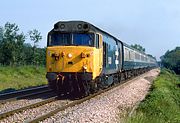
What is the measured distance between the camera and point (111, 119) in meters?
13.3

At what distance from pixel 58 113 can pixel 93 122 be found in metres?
2.68

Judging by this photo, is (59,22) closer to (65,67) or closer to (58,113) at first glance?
(65,67)

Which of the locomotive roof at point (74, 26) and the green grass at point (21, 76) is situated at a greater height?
the locomotive roof at point (74, 26)

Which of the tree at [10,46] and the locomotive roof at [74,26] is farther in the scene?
the tree at [10,46]

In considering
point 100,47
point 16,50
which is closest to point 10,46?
point 16,50

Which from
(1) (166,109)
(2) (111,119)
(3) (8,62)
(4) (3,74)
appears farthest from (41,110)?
(3) (8,62)

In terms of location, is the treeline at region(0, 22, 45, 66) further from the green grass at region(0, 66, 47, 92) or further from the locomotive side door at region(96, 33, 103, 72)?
the locomotive side door at region(96, 33, 103, 72)

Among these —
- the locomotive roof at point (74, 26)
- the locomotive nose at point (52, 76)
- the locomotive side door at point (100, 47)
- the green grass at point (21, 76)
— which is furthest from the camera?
the green grass at point (21, 76)

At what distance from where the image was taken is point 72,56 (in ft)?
64.2

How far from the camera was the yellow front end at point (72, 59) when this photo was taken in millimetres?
19484

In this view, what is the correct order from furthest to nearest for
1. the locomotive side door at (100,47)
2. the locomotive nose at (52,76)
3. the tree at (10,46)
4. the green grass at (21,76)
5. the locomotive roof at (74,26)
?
the tree at (10,46) < the green grass at (21,76) < the locomotive side door at (100,47) < the locomotive roof at (74,26) < the locomotive nose at (52,76)

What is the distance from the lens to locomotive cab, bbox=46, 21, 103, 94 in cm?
1952

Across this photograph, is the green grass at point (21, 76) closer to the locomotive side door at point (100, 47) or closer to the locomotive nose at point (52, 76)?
the locomotive side door at point (100, 47)

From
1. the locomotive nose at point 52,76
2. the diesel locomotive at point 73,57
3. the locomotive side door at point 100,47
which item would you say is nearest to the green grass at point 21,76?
the locomotive side door at point 100,47
